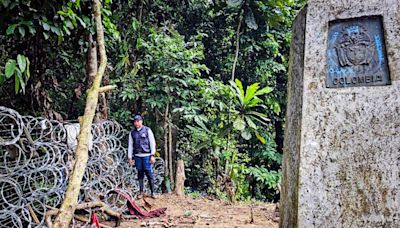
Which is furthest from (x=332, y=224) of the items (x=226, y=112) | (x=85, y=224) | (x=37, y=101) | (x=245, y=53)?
(x=245, y=53)

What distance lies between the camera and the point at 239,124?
6.70 m

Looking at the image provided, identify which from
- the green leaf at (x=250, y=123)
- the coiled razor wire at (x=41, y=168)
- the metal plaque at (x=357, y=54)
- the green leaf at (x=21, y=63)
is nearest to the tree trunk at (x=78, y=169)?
the green leaf at (x=21, y=63)

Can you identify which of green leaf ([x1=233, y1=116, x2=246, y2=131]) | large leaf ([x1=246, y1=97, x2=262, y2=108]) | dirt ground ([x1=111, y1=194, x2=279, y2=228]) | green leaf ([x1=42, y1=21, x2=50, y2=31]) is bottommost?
dirt ground ([x1=111, y1=194, x2=279, y2=228])

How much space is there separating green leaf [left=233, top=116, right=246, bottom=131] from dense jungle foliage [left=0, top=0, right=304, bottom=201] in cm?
2

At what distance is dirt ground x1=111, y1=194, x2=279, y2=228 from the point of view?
466cm

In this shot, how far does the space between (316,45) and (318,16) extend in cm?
20

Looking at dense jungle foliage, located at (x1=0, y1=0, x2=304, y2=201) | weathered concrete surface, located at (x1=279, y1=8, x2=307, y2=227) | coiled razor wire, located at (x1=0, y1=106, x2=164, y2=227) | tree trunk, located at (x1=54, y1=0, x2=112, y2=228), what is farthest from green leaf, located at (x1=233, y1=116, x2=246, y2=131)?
weathered concrete surface, located at (x1=279, y1=8, x2=307, y2=227)

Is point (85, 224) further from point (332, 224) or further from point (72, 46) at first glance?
point (332, 224)

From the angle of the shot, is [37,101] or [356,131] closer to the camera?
[356,131]

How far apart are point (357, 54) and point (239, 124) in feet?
14.2

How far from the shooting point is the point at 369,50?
2.41 m

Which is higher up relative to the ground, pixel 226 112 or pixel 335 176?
pixel 226 112

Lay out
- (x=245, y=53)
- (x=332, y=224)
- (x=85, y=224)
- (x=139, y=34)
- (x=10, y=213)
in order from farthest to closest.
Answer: (x=245, y=53)
(x=139, y=34)
(x=85, y=224)
(x=10, y=213)
(x=332, y=224)

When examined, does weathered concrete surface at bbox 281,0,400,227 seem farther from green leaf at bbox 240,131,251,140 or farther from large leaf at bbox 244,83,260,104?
green leaf at bbox 240,131,251,140
